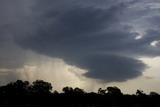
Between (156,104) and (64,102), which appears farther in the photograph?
(156,104)

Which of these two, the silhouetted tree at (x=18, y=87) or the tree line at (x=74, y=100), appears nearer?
the tree line at (x=74, y=100)

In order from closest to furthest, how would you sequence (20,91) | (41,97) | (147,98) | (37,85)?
(41,97)
(147,98)
(20,91)
(37,85)

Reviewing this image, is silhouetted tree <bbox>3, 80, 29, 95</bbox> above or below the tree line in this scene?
above

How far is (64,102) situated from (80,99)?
3832 millimetres

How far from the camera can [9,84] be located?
13850cm

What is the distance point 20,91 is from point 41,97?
8140cm

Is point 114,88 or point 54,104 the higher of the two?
point 114,88

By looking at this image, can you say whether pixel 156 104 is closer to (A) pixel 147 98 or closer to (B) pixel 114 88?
(A) pixel 147 98

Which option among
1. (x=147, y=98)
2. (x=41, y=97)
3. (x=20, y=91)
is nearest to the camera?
(x=41, y=97)

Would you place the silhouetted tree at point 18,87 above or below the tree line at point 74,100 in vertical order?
above

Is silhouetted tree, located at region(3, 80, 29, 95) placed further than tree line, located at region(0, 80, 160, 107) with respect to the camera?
Yes

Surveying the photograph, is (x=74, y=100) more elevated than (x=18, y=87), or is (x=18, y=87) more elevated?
(x=18, y=87)

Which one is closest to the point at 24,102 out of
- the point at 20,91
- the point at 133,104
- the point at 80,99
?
the point at 80,99

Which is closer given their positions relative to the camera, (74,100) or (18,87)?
(74,100)
